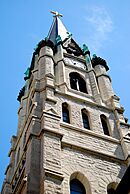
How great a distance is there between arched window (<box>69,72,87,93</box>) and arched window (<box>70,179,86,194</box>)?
9942 millimetres

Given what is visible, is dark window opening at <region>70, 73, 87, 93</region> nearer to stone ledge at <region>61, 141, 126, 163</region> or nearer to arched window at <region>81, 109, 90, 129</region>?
arched window at <region>81, 109, 90, 129</region>

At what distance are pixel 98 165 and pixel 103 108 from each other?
614 cm

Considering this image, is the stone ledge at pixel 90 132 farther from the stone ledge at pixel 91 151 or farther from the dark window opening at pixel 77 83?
the dark window opening at pixel 77 83

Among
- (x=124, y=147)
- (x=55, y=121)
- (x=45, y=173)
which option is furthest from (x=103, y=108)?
(x=45, y=173)

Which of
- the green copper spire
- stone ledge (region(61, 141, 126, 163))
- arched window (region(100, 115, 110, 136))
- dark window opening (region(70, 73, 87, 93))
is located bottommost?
stone ledge (region(61, 141, 126, 163))

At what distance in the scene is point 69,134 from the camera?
19094mm

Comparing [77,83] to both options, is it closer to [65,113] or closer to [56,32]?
[65,113]

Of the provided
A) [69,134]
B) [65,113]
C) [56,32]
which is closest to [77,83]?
[65,113]

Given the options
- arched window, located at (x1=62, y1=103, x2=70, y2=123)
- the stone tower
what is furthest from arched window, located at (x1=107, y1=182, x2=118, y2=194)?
arched window, located at (x1=62, y1=103, x2=70, y2=123)

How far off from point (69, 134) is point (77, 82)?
323 inches

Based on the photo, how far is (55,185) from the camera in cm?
1424

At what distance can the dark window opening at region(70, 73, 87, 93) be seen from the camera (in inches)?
1039

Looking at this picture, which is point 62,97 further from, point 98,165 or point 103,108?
point 98,165

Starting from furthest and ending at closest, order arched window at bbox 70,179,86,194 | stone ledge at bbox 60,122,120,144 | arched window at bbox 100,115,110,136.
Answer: arched window at bbox 100,115,110,136
stone ledge at bbox 60,122,120,144
arched window at bbox 70,179,86,194
